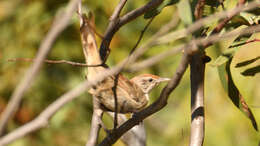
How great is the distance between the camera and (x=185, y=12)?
1.57 metres

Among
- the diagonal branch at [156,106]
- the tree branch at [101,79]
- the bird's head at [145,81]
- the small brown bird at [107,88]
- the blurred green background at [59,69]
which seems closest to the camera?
the tree branch at [101,79]

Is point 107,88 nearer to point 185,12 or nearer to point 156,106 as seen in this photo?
point 156,106

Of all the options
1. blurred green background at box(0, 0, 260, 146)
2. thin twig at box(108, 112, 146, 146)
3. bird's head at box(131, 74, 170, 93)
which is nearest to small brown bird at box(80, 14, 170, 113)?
thin twig at box(108, 112, 146, 146)

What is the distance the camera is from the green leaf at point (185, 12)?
154cm

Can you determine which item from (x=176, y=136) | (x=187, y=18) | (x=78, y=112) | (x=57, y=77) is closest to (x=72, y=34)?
(x=57, y=77)

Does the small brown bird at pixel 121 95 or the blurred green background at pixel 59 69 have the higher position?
the small brown bird at pixel 121 95

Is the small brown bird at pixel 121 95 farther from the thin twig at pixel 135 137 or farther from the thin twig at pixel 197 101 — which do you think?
the thin twig at pixel 197 101

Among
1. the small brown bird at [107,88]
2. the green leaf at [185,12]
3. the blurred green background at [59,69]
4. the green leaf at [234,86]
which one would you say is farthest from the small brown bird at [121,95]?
the blurred green background at [59,69]

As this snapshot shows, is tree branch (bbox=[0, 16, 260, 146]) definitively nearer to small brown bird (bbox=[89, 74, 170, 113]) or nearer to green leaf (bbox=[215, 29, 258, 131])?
small brown bird (bbox=[89, 74, 170, 113])

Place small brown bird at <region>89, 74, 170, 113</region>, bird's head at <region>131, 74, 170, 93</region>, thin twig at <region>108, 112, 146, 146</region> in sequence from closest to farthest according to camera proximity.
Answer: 1. small brown bird at <region>89, 74, 170, 113</region>
2. thin twig at <region>108, 112, 146, 146</region>
3. bird's head at <region>131, 74, 170, 93</region>

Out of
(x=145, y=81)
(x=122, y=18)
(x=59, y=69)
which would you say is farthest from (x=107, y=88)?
(x=59, y=69)

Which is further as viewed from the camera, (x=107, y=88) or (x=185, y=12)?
(x=107, y=88)

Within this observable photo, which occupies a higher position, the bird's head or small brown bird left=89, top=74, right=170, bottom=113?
small brown bird left=89, top=74, right=170, bottom=113

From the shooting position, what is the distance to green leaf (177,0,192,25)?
1.54 m
